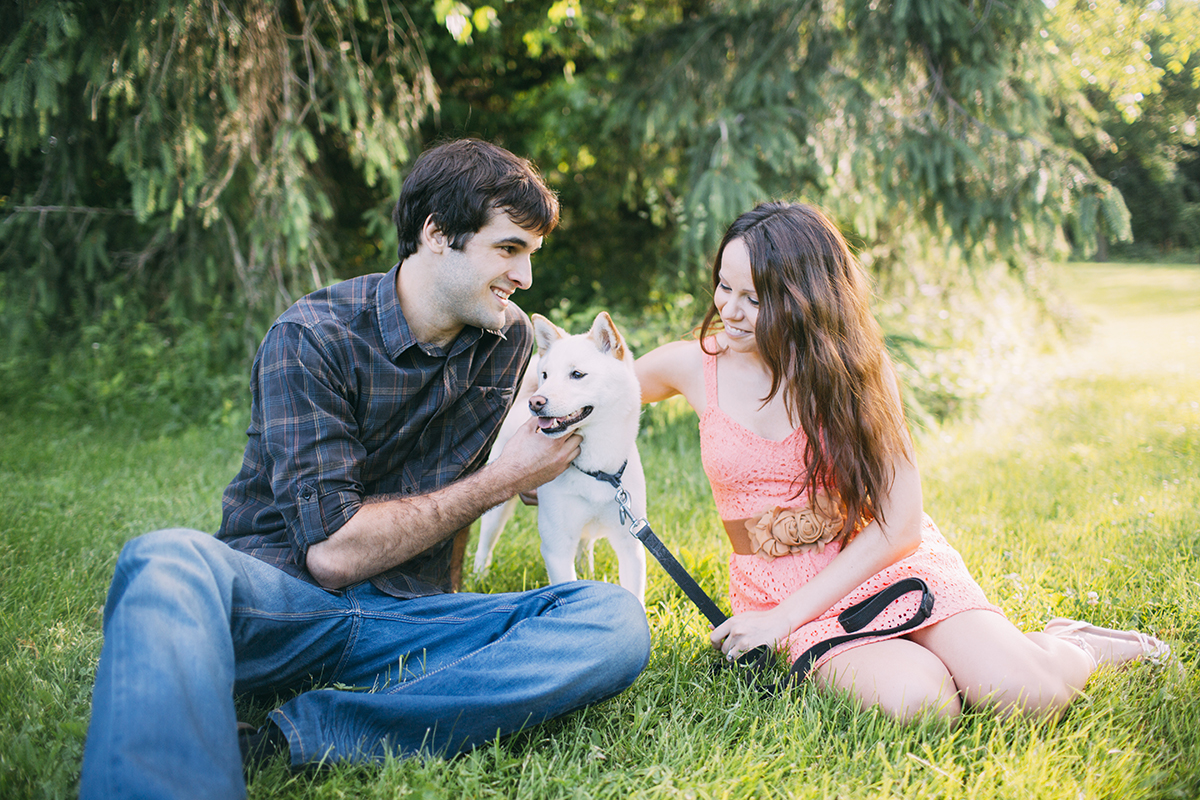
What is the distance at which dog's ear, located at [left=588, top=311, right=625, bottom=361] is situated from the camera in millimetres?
2648

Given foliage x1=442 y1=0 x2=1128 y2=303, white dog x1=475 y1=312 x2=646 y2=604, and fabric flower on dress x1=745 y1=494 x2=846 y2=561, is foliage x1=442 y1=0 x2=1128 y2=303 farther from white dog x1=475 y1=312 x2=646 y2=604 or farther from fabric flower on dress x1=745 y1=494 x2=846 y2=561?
fabric flower on dress x1=745 y1=494 x2=846 y2=561

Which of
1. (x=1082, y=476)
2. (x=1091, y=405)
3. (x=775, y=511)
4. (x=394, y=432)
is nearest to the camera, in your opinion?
(x=394, y=432)

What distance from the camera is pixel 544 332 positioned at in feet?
9.00

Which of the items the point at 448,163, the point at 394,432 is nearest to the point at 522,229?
the point at 448,163

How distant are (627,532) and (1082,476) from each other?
10.9 ft

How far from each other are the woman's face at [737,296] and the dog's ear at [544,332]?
2.12ft

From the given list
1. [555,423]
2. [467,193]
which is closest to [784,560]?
[555,423]

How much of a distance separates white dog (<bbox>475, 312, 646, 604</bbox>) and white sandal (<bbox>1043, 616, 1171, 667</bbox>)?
146cm

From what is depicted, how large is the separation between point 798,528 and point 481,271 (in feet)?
4.37

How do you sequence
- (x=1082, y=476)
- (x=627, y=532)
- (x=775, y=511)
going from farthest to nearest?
(x=1082, y=476) → (x=627, y=532) → (x=775, y=511)

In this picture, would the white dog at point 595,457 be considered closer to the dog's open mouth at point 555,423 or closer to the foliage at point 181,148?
the dog's open mouth at point 555,423

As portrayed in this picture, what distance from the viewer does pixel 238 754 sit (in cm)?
151

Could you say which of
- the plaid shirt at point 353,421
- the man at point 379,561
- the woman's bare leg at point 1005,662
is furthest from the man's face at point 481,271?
the woman's bare leg at point 1005,662

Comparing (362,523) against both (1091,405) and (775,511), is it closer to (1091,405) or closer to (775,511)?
(775,511)
